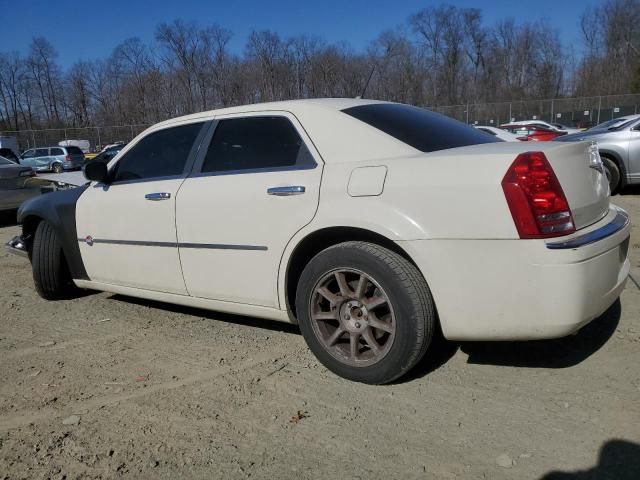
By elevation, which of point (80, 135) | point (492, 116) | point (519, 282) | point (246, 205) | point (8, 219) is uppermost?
point (80, 135)

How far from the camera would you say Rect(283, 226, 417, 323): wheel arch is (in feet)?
9.61

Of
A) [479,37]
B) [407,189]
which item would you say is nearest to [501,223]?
[407,189]

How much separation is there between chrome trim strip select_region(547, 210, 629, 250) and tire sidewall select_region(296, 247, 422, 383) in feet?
2.40

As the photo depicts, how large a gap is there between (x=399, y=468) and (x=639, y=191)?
32.5 feet

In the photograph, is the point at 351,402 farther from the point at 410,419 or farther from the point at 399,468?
the point at 399,468

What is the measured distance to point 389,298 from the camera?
2822 mm

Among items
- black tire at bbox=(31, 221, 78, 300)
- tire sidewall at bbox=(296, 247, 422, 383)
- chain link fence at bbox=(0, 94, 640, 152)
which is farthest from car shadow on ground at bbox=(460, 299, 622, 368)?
chain link fence at bbox=(0, 94, 640, 152)

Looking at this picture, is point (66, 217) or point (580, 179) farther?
point (66, 217)

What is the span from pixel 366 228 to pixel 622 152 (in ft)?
26.7

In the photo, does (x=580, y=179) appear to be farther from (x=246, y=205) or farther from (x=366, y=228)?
(x=246, y=205)

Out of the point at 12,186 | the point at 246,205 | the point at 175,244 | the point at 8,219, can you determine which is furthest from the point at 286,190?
the point at 8,219

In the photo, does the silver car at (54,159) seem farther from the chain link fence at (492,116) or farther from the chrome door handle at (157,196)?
the chrome door handle at (157,196)

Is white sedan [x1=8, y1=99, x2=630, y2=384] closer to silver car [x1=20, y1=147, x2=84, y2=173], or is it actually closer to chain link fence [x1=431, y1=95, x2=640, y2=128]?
silver car [x1=20, y1=147, x2=84, y2=173]

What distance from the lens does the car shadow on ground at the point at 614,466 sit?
2197mm
